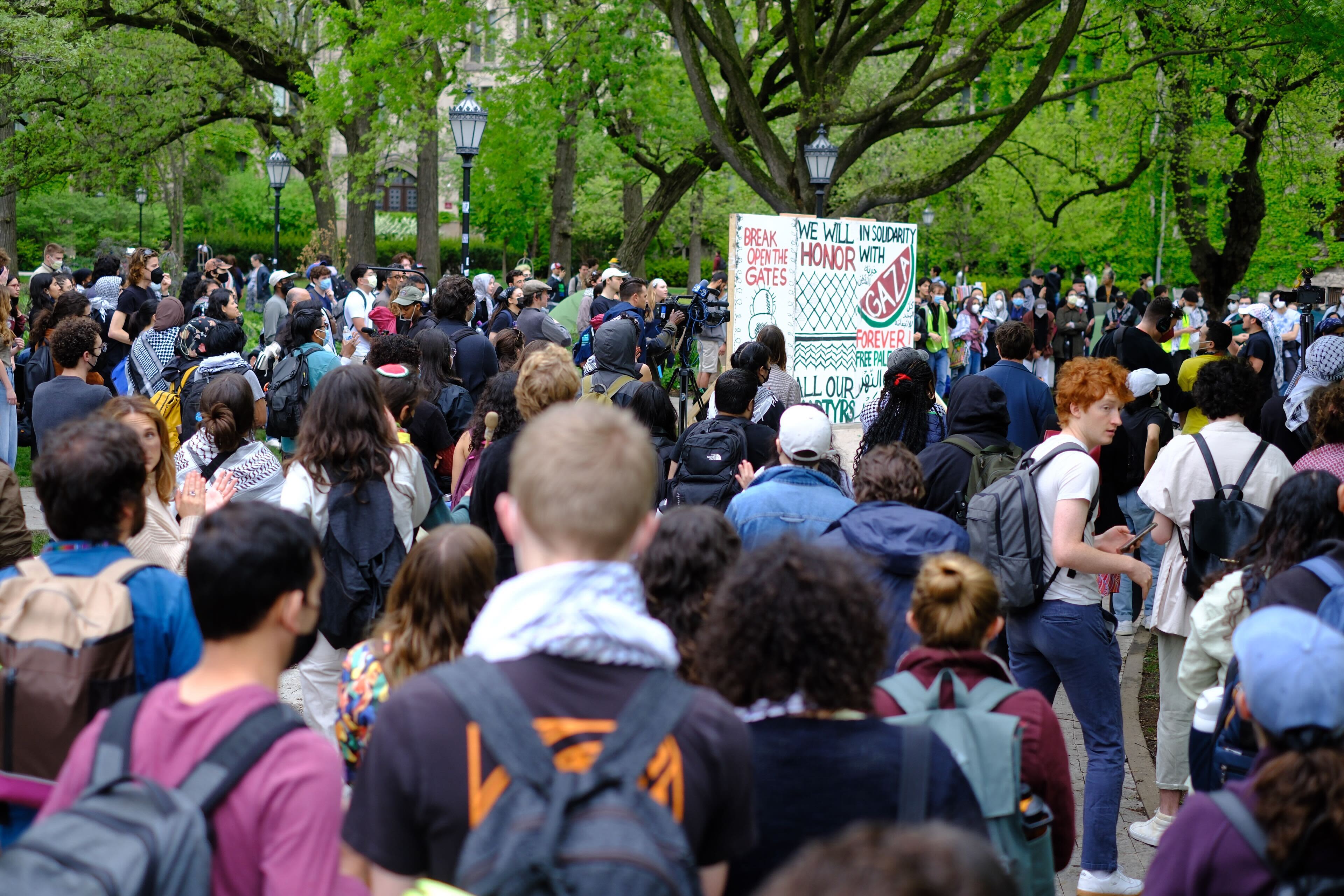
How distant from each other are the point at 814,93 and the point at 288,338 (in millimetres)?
9475

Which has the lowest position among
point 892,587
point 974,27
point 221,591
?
point 892,587

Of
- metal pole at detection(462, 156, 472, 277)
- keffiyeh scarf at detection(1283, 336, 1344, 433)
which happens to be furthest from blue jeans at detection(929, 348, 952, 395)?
keffiyeh scarf at detection(1283, 336, 1344, 433)

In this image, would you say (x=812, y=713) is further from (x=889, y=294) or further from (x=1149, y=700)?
(x=889, y=294)

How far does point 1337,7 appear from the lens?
9.51m

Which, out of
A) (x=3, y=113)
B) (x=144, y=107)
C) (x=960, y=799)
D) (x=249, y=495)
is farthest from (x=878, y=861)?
(x=144, y=107)

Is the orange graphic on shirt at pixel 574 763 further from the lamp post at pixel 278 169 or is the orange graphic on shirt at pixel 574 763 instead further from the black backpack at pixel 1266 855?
the lamp post at pixel 278 169

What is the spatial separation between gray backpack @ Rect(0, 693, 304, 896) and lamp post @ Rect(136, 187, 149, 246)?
4191 centimetres

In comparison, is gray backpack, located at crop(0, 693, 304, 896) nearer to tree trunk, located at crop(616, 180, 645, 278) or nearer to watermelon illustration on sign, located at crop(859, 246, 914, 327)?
watermelon illustration on sign, located at crop(859, 246, 914, 327)

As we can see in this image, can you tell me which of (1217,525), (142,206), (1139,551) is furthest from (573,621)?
(142,206)

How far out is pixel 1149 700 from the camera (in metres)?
7.10

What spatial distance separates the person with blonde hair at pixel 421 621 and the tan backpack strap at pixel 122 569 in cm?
58

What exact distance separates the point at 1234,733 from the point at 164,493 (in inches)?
157

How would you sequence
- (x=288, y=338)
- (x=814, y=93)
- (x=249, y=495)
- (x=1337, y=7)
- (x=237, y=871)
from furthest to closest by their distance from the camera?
(x=814, y=93)
(x=1337, y=7)
(x=288, y=338)
(x=249, y=495)
(x=237, y=871)

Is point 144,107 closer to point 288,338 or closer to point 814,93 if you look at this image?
point 814,93
